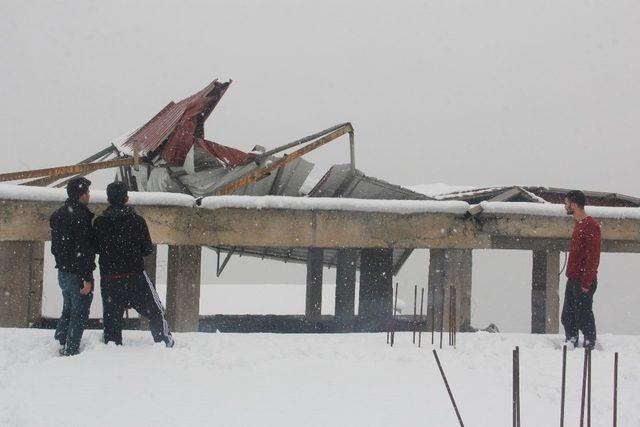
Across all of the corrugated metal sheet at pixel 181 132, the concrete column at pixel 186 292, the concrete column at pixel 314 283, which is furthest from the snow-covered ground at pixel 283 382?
the concrete column at pixel 314 283

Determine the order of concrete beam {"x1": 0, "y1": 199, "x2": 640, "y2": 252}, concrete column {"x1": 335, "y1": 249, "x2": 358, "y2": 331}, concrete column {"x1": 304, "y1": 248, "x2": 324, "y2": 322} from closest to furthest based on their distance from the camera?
concrete beam {"x1": 0, "y1": 199, "x2": 640, "y2": 252} → concrete column {"x1": 335, "y1": 249, "x2": 358, "y2": 331} → concrete column {"x1": 304, "y1": 248, "x2": 324, "y2": 322}

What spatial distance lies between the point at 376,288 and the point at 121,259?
18.8 ft

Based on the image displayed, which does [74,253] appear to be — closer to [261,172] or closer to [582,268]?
[261,172]

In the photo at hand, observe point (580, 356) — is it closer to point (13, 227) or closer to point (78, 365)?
point (78, 365)

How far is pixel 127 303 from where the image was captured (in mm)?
6273

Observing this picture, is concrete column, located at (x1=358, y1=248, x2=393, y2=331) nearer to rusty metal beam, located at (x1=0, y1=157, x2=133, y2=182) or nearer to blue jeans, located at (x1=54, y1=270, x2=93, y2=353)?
rusty metal beam, located at (x1=0, y1=157, x2=133, y2=182)

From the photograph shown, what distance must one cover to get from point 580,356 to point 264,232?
379cm

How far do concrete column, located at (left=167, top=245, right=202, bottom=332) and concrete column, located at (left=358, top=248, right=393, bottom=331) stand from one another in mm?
3569

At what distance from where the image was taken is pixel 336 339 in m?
6.98

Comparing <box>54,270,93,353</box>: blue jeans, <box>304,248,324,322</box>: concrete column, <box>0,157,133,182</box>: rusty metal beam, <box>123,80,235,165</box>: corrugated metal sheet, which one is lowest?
<box>304,248,324,322</box>: concrete column

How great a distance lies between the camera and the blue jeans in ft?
19.4

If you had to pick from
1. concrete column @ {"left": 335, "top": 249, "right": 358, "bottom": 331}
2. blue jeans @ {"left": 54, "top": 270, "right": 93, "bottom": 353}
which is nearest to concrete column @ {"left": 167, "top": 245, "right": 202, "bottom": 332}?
blue jeans @ {"left": 54, "top": 270, "right": 93, "bottom": 353}

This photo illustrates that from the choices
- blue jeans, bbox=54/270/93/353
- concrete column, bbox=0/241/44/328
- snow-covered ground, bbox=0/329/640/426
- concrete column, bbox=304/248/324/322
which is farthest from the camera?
concrete column, bbox=304/248/324/322

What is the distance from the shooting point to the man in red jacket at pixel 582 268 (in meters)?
6.77
